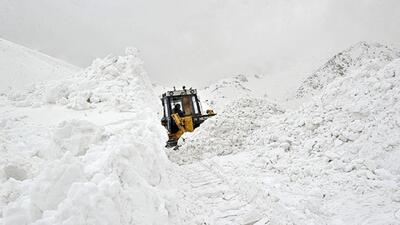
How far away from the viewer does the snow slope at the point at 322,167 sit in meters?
3.69

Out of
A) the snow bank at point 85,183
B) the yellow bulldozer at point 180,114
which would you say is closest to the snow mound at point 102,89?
the yellow bulldozer at point 180,114

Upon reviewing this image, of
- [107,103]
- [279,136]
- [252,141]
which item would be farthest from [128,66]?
[279,136]

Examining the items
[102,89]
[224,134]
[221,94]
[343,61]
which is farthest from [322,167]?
[343,61]

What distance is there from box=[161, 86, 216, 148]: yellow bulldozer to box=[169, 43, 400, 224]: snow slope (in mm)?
3608

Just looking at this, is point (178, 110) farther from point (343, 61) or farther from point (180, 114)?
point (343, 61)

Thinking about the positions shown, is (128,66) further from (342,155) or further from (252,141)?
(342,155)

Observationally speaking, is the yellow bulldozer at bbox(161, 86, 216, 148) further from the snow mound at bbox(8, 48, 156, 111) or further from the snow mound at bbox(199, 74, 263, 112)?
the snow mound at bbox(199, 74, 263, 112)

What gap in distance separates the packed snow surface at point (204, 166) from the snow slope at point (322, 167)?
0.07 ft

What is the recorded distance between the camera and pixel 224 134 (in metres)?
10.5

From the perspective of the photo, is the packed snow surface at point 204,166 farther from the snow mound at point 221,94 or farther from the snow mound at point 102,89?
the snow mound at point 221,94

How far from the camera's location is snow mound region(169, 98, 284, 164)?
939 centimetres

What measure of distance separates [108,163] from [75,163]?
458 mm

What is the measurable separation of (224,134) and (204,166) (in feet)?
10.1

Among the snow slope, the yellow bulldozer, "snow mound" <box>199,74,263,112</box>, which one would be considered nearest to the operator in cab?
the yellow bulldozer
